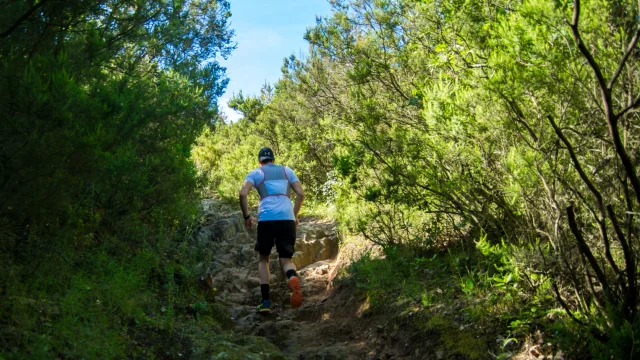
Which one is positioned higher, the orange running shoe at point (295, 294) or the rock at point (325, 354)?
the orange running shoe at point (295, 294)

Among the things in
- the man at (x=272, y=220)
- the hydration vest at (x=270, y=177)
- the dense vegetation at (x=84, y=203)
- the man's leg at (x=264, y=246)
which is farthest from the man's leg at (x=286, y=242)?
the dense vegetation at (x=84, y=203)

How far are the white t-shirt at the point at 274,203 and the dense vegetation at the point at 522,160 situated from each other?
94cm

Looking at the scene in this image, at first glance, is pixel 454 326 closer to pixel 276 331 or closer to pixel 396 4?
pixel 276 331

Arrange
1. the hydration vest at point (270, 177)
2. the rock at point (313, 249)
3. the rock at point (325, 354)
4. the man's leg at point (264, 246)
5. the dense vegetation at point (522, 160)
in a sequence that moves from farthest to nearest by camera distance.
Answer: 1. the rock at point (313, 249)
2. the hydration vest at point (270, 177)
3. the man's leg at point (264, 246)
4. the rock at point (325, 354)
5. the dense vegetation at point (522, 160)

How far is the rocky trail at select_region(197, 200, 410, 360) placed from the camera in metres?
5.26

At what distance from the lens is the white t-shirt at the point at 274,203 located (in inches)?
269

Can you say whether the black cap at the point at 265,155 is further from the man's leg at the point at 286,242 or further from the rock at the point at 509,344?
the rock at the point at 509,344

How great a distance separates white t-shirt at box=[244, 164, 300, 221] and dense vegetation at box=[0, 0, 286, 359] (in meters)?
1.11

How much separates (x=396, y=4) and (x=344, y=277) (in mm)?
4350

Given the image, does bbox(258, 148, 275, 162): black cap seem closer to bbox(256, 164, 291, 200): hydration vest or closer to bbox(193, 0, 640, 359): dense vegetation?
bbox(256, 164, 291, 200): hydration vest

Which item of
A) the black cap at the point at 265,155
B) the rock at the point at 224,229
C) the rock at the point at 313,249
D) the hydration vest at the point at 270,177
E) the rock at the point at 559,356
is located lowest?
the rock at the point at 559,356

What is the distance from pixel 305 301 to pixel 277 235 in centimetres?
113

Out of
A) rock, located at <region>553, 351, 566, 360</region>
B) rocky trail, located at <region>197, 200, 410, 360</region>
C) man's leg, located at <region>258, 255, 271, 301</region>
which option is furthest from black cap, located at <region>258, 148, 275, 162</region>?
rock, located at <region>553, 351, 566, 360</region>

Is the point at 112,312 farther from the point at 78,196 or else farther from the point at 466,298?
the point at 466,298
